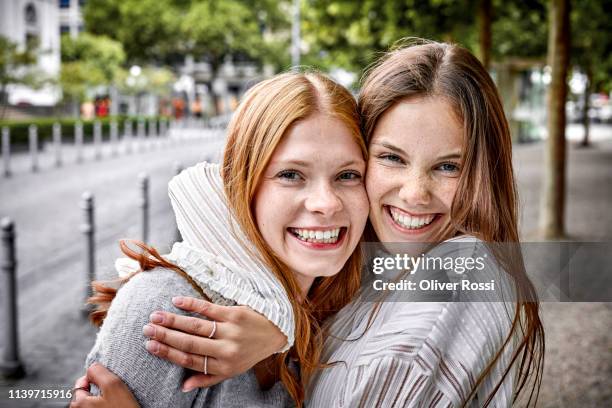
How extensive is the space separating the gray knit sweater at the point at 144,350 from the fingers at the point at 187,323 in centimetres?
2

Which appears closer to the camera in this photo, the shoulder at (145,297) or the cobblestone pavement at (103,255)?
the shoulder at (145,297)

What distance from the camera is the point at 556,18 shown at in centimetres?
742

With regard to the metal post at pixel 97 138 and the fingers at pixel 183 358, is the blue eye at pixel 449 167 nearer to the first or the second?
the fingers at pixel 183 358

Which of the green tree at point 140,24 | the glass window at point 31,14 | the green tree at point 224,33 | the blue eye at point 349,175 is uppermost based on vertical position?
the green tree at point 224,33

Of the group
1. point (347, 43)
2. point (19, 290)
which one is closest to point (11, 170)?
point (347, 43)

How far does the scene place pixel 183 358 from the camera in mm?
1356

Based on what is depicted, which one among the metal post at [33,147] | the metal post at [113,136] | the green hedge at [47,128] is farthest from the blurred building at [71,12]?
the metal post at [113,136]

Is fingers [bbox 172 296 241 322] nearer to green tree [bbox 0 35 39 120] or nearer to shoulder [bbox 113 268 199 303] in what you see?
shoulder [bbox 113 268 199 303]

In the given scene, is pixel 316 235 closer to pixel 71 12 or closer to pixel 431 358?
pixel 431 358

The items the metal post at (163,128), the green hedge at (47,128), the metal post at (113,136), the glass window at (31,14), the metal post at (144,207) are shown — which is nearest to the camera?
the metal post at (144,207)

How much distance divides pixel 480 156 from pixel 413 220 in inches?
8.3

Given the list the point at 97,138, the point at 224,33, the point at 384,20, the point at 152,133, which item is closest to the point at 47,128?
the point at 97,138

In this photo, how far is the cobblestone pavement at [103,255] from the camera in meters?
3.12

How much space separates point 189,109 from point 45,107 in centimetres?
1219
